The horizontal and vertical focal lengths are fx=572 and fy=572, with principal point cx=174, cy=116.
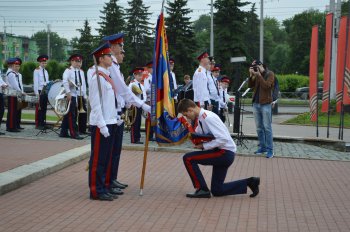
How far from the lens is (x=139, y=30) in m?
68.8

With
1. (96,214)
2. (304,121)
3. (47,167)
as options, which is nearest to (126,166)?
(47,167)

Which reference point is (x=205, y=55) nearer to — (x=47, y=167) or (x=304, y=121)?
(x=47, y=167)

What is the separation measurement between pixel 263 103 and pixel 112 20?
5511 centimetres

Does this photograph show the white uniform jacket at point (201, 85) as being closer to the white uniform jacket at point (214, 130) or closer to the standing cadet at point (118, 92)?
the standing cadet at point (118, 92)

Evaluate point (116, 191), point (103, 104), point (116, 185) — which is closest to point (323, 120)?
point (116, 185)

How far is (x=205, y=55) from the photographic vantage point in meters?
13.9

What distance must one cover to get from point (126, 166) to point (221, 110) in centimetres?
459

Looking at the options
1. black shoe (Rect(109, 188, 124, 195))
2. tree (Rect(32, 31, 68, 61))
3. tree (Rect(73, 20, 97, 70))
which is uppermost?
tree (Rect(32, 31, 68, 61))

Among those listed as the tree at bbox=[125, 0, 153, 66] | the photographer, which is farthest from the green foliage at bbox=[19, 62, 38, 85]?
the photographer

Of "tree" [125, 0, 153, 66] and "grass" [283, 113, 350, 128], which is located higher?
"tree" [125, 0, 153, 66]

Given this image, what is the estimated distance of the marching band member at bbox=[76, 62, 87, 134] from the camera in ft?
49.8

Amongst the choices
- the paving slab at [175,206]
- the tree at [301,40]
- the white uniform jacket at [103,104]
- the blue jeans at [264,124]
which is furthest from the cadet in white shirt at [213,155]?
the tree at [301,40]

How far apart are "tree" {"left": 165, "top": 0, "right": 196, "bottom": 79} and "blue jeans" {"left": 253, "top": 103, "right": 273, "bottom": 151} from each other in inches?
1758

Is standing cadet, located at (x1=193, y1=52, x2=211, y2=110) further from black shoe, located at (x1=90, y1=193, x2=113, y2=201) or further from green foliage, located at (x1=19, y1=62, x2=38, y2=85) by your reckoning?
green foliage, located at (x1=19, y1=62, x2=38, y2=85)
